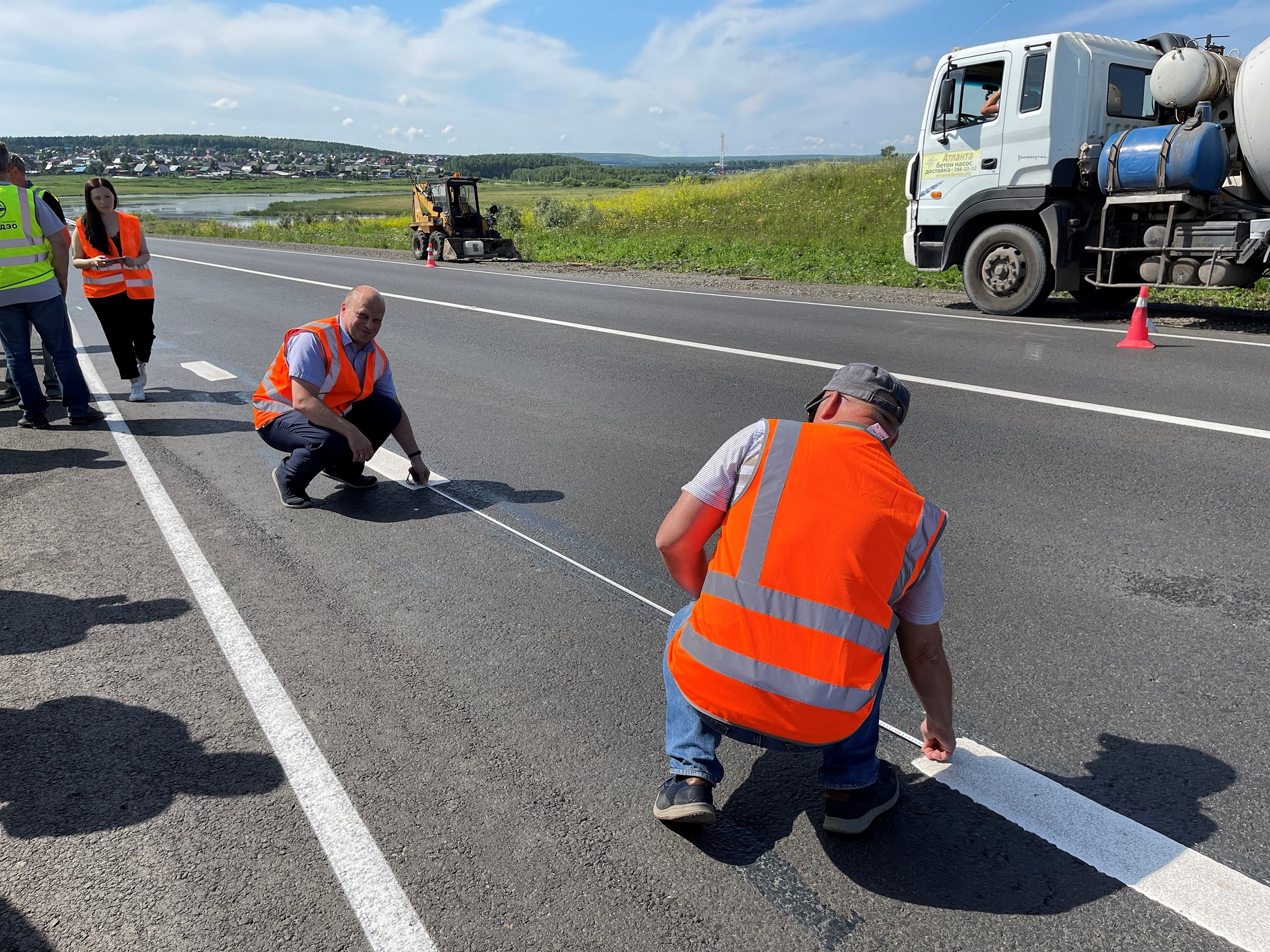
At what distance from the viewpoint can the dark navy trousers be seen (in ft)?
17.7

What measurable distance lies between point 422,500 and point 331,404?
0.77 m

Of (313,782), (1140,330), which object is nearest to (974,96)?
(1140,330)

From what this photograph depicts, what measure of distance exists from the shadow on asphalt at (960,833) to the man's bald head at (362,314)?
3445 millimetres

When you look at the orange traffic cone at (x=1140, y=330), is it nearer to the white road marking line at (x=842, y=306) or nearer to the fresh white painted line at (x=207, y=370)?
the white road marking line at (x=842, y=306)

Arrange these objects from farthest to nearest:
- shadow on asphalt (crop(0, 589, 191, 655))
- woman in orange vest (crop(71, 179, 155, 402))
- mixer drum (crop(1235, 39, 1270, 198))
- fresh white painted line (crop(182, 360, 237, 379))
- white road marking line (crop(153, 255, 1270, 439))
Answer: mixer drum (crop(1235, 39, 1270, 198)) → fresh white painted line (crop(182, 360, 237, 379)) → woman in orange vest (crop(71, 179, 155, 402)) → white road marking line (crop(153, 255, 1270, 439)) → shadow on asphalt (crop(0, 589, 191, 655))

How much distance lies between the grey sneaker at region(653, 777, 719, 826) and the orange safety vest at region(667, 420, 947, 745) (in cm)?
31

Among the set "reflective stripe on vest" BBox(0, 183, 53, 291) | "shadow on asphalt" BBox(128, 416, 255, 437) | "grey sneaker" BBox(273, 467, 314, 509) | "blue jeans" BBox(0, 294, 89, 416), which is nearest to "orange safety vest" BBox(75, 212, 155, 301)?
"blue jeans" BBox(0, 294, 89, 416)

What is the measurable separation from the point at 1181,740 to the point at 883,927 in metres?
1.37

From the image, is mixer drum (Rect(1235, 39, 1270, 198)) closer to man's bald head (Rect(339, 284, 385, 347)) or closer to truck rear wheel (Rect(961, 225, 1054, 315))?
truck rear wheel (Rect(961, 225, 1054, 315))

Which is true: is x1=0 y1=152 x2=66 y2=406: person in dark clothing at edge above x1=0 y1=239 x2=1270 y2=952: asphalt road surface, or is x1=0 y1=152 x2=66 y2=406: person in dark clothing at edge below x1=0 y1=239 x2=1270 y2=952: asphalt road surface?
above

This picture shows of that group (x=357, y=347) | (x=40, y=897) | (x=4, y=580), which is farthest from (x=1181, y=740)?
(x=4, y=580)

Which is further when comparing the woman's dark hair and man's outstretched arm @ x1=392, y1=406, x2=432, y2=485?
the woman's dark hair

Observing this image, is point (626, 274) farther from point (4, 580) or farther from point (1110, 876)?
point (1110, 876)

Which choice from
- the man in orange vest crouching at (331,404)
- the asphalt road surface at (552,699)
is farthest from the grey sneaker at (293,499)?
the asphalt road surface at (552,699)
